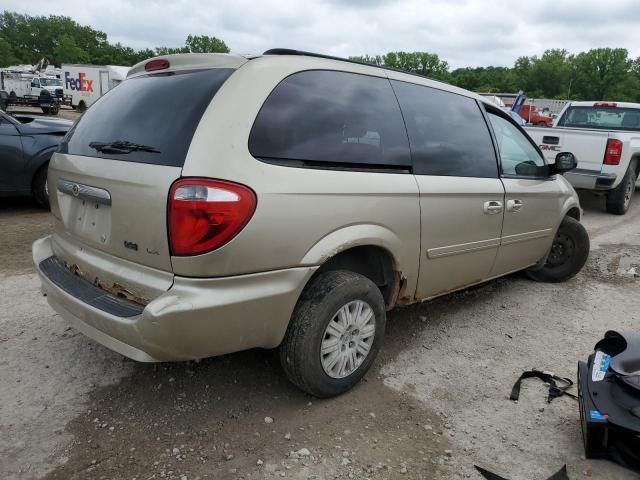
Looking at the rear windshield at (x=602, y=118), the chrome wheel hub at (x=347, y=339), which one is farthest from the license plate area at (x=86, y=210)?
the rear windshield at (x=602, y=118)

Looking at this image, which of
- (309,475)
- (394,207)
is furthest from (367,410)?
(394,207)

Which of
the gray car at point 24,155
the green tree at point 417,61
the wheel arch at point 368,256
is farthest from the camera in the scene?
the green tree at point 417,61

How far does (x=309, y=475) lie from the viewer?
2170 millimetres

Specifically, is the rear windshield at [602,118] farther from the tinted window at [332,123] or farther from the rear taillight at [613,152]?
the tinted window at [332,123]

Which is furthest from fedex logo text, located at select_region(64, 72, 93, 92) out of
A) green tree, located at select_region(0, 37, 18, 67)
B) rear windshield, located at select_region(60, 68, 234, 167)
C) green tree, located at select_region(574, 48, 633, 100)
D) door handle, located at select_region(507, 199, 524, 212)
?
green tree, located at select_region(574, 48, 633, 100)

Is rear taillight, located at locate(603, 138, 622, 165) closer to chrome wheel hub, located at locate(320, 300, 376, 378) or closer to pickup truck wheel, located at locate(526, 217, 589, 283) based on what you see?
pickup truck wheel, located at locate(526, 217, 589, 283)

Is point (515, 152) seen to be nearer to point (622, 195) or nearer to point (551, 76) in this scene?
point (622, 195)

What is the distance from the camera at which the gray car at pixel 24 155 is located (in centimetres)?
623

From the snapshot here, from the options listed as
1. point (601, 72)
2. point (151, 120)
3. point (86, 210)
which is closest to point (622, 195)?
point (151, 120)

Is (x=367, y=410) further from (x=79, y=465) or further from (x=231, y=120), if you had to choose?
(x=231, y=120)

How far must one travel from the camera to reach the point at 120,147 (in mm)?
2406

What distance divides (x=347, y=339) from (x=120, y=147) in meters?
1.53

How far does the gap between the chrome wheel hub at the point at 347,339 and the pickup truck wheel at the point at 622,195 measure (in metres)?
7.41

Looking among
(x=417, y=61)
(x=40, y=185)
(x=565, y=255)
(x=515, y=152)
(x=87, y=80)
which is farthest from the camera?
(x=417, y=61)
